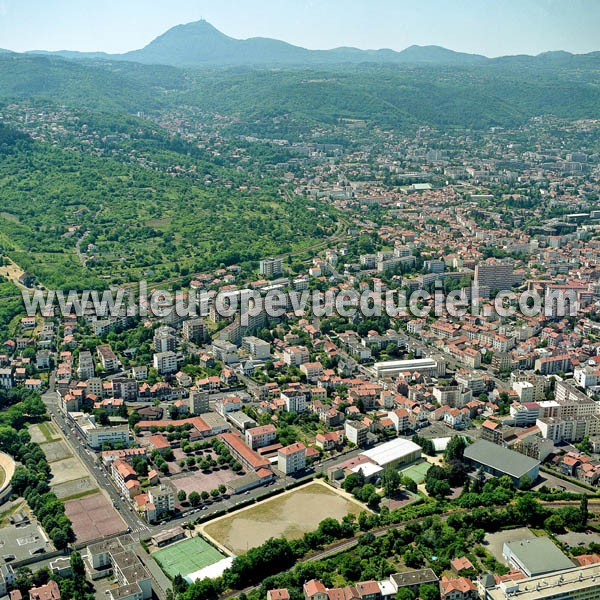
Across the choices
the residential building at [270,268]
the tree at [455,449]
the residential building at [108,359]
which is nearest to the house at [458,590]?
the tree at [455,449]

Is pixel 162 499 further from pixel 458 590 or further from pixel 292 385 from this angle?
pixel 292 385

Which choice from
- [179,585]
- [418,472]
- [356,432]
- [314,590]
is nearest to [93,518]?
[179,585]

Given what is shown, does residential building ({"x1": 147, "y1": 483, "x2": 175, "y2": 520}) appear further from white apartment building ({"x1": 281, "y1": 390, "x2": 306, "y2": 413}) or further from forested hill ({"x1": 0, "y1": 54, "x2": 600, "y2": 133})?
forested hill ({"x1": 0, "y1": 54, "x2": 600, "y2": 133})

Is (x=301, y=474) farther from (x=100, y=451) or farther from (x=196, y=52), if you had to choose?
(x=196, y=52)

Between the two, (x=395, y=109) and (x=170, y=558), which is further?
(x=395, y=109)

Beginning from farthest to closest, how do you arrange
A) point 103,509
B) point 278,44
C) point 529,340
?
point 278,44 → point 529,340 → point 103,509

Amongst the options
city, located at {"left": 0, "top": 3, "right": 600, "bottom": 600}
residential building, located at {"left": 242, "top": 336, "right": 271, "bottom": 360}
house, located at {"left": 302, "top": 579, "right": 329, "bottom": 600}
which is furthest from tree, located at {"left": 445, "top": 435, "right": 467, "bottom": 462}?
residential building, located at {"left": 242, "top": 336, "right": 271, "bottom": 360}

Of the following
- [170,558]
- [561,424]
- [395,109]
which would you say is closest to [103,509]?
[170,558]
